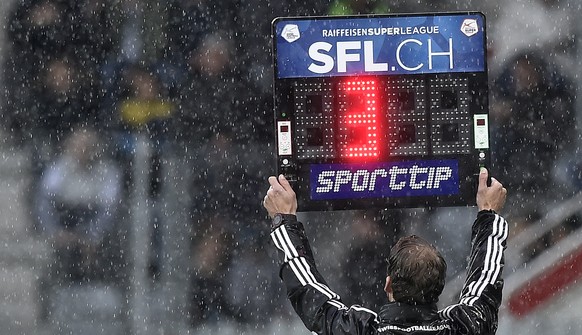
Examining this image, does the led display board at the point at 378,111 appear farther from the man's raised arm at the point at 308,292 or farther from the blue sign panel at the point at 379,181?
the man's raised arm at the point at 308,292

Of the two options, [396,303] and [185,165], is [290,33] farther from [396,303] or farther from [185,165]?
[185,165]

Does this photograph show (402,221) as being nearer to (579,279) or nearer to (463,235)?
(463,235)

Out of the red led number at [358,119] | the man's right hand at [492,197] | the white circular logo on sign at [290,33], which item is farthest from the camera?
the red led number at [358,119]

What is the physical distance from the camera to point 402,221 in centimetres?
714

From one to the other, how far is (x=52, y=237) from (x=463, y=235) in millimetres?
2552

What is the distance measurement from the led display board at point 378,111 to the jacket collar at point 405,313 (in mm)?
1233

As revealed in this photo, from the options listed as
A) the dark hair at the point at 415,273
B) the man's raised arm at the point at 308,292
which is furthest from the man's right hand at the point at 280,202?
the dark hair at the point at 415,273

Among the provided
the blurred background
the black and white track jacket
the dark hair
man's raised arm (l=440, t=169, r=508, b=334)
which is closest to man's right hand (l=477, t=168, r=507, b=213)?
man's raised arm (l=440, t=169, r=508, b=334)

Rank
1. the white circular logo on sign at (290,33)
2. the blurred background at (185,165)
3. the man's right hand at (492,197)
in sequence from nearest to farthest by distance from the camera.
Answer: the man's right hand at (492,197), the white circular logo on sign at (290,33), the blurred background at (185,165)

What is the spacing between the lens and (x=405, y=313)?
305 cm

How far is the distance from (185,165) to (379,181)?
9.80 ft

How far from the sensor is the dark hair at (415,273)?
3.02 m

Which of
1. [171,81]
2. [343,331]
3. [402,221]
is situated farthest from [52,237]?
[343,331]

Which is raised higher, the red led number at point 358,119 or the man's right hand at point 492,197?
the red led number at point 358,119
